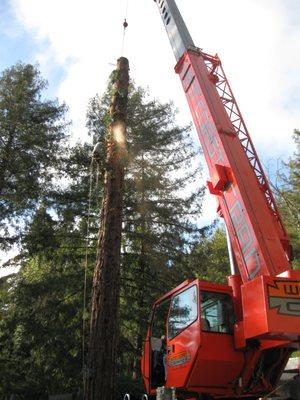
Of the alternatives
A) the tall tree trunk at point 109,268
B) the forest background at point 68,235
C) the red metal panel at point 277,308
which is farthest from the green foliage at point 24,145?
the red metal panel at point 277,308

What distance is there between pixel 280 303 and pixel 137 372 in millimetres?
10308

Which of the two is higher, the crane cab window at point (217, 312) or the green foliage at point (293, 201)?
the green foliage at point (293, 201)

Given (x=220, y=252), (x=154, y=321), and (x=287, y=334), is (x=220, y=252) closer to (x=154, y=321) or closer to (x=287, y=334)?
(x=154, y=321)

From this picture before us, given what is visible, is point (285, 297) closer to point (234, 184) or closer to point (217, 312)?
point (217, 312)

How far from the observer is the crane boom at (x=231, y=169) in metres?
6.77

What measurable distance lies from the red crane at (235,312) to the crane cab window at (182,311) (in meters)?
0.02

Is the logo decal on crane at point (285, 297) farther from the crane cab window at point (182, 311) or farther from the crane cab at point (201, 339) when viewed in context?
the crane cab window at point (182, 311)

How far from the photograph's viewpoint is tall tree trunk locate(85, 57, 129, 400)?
7.05 metres

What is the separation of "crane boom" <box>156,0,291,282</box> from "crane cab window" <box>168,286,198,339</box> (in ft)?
2.83

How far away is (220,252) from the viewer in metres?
28.9

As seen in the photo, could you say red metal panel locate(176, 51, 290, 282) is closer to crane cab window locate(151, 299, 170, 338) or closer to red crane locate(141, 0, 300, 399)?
red crane locate(141, 0, 300, 399)

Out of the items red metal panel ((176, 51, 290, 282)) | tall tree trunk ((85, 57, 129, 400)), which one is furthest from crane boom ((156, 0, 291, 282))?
tall tree trunk ((85, 57, 129, 400))

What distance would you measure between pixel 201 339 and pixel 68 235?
369 inches

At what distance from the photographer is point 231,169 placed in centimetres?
772
